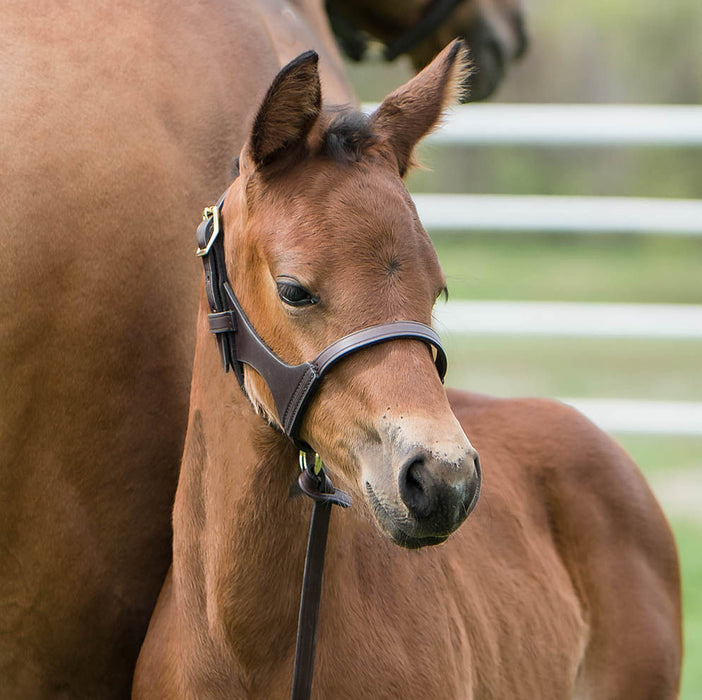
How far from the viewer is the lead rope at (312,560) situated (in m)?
2.14

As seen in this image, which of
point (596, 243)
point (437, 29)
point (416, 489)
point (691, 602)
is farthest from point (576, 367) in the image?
point (596, 243)

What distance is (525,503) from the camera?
2.99 meters

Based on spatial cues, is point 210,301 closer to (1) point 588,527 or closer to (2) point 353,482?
(2) point 353,482

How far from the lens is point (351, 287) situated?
1937mm

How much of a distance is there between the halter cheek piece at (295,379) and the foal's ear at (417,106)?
371mm

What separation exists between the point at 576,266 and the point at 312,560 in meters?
14.0

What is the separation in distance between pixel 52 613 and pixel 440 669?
85 centimetres

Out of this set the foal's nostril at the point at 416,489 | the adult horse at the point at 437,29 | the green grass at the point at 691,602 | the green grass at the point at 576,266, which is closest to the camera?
the foal's nostril at the point at 416,489

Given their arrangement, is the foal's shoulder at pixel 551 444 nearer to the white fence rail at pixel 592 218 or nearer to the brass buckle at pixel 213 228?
the brass buckle at pixel 213 228

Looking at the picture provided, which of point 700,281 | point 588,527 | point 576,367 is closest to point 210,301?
point 588,527

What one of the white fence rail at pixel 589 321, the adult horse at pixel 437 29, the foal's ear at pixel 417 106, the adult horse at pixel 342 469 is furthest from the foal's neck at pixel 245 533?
the white fence rail at pixel 589 321

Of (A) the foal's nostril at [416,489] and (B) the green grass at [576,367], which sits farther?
(B) the green grass at [576,367]

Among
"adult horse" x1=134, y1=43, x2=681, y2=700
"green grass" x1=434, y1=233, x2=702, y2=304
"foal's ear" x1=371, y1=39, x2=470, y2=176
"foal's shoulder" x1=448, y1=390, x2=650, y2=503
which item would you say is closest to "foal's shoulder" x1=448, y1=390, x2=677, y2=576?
"foal's shoulder" x1=448, y1=390, x2=650, y2=503

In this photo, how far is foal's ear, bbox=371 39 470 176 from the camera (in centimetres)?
221
